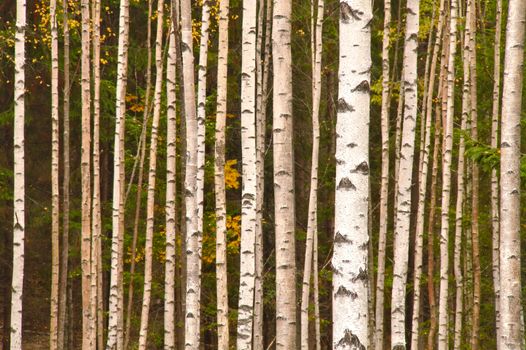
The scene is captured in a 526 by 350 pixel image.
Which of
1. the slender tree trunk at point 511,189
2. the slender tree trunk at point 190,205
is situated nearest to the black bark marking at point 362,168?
the slender tree trunk at point 511,189

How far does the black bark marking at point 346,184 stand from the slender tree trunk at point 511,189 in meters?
2.40

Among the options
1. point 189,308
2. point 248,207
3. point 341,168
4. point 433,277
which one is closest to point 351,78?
point 341,168

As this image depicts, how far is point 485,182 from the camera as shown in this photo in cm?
1398

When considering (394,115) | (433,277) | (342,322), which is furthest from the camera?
(394,115)

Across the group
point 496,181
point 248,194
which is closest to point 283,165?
point 248,194

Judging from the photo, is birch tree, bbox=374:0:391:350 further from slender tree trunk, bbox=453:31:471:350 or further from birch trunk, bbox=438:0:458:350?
slender tree trunk, bbox=453:31:471:350

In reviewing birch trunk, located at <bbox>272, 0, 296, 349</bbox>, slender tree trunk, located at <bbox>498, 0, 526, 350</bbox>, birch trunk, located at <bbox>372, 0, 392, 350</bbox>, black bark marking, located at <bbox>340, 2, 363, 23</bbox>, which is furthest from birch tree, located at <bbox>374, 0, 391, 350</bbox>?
black bark marking, located at <bbox>340, 2, 363, 23</bbox>

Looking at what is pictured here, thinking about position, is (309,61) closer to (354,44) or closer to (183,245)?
(183,245)

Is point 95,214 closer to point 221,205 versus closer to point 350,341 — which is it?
point 221,205

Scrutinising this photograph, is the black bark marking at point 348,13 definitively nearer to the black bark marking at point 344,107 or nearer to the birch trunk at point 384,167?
the black bark marking at point 344,107

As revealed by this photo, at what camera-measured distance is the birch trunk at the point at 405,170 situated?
627 cm

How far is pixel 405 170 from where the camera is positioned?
6.50m

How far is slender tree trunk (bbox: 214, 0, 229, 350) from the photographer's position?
684 centimetres

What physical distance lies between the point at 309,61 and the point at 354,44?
1080 centimetres
